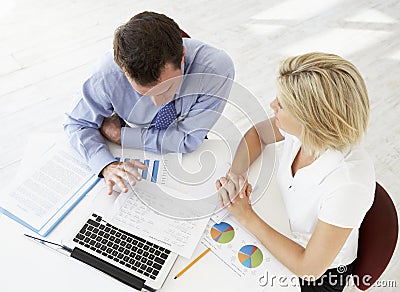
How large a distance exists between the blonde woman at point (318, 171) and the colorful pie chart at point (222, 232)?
4 cm

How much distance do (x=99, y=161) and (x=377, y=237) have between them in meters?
0.79

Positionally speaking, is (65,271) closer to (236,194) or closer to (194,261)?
(194,261)

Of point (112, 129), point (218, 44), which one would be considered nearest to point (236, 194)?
point (112, 129)

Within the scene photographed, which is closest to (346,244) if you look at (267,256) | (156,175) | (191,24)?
(267,256)

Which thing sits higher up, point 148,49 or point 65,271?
point 148,49

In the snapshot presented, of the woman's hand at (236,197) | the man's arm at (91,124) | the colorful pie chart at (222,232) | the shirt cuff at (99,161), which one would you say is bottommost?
the colorful pie chart at (222,232)

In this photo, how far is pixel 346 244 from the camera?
135 centimetres

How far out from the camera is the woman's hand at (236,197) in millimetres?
1312

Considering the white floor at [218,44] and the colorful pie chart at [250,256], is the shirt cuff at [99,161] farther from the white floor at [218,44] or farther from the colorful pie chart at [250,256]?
the white floor at [218,44]

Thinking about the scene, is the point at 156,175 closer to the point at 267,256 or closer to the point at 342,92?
the point at 267,256

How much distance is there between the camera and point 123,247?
4.14 ft

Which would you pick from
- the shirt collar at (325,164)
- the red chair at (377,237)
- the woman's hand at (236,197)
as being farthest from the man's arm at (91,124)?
the red chair at (377,237)

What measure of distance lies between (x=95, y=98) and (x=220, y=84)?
0.38m

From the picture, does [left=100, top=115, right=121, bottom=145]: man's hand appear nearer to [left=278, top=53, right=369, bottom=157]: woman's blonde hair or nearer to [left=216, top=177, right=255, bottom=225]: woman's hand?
[left=216, top=177, right=255, bottom=225]: woman's hand
